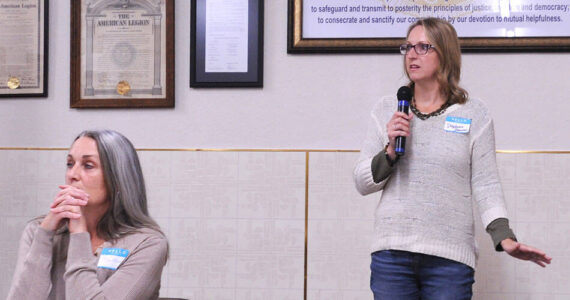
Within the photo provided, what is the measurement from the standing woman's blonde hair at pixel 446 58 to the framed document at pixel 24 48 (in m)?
1.97

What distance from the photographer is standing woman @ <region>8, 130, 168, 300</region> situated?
5.79 ft

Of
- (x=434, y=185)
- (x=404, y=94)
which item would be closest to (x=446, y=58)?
(x=404, y=94)

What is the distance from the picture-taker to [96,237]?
192 cm

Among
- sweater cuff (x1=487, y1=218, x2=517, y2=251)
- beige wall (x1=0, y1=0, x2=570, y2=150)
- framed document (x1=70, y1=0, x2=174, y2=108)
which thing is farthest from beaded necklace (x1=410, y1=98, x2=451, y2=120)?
framed document (x1=70, y1=0, x2=174, y2=108)

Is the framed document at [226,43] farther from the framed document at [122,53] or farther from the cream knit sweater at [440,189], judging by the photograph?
the cream knit sweater at [440,189]

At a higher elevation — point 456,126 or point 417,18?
point 417,18

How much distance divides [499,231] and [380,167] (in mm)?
412

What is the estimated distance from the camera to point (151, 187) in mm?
3115

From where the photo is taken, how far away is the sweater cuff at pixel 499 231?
1.98 metres

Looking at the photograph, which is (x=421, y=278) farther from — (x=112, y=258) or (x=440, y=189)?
(x=112, y=258)

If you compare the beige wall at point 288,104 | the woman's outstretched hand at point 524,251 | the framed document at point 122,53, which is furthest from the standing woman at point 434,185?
the framed document at point 122,53

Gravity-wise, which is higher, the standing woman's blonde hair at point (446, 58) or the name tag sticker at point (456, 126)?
the standing woman's blonde hair at point (446, 58)

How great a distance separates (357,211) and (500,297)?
2.43 feet

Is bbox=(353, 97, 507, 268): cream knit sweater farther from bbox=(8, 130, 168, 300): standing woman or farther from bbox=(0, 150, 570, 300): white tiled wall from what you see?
bbox=(0, 150, 570, 300): white tiled wall
